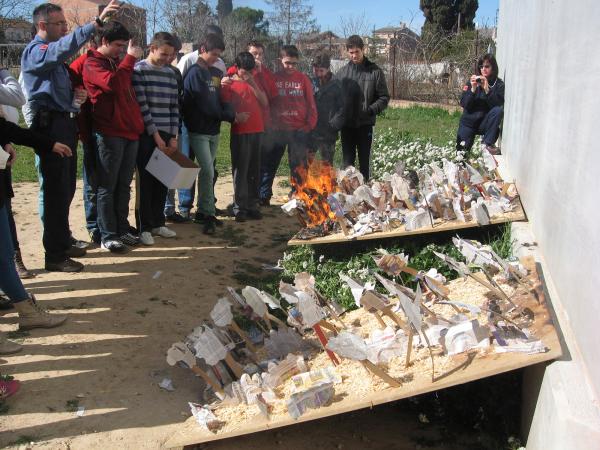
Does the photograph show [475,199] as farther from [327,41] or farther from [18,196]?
[327,41]

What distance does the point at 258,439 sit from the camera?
3.20m

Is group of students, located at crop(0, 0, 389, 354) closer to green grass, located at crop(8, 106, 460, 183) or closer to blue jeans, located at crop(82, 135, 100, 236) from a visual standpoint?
blue jeans, located at crop(82, 135, 100, 236)

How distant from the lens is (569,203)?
10.4 feet

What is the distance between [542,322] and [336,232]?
2.72 meters

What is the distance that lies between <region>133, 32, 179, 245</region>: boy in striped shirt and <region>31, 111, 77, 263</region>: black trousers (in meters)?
0.89

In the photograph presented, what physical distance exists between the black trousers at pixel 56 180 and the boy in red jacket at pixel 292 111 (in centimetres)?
307

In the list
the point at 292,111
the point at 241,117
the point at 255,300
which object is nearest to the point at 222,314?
the point at 255,300

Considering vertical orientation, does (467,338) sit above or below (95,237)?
above

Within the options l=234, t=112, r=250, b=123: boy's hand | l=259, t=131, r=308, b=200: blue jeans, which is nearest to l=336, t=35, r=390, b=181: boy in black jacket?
l=259, t=131, r=308, b=200: blue jeans

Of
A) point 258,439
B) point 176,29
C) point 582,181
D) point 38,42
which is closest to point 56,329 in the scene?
point 258,439

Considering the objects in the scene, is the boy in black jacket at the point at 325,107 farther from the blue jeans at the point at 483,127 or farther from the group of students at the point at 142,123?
the blue jeans at the point at 483,127

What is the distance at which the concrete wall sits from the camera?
2428mm

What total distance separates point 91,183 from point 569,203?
4337mm

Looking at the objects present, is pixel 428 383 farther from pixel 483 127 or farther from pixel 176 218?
pixel 483 127
